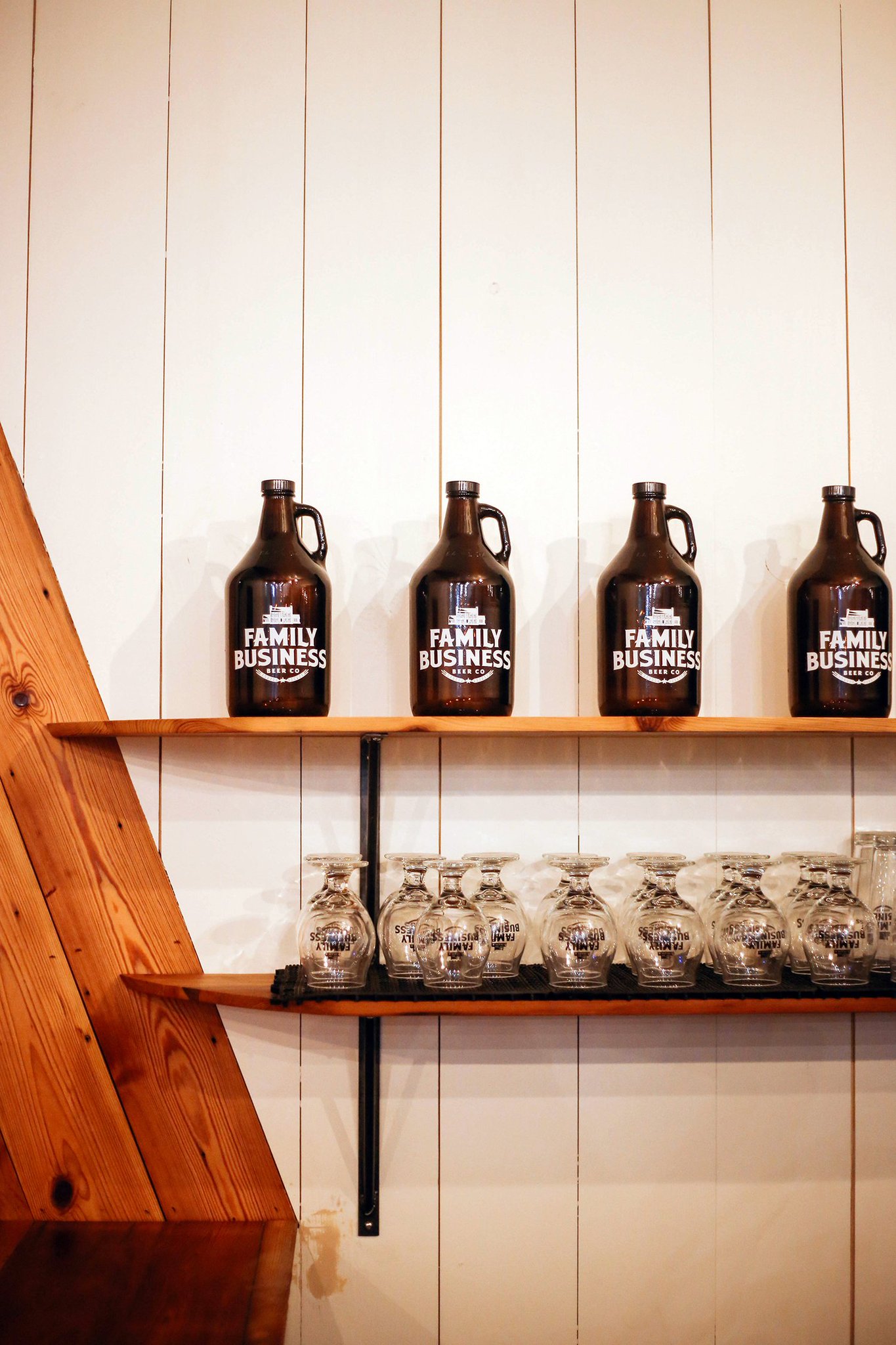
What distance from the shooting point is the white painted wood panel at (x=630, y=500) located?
1603 millimetres

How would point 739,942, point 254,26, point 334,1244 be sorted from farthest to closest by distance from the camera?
point 254,26
point 334,1244
point 739,942

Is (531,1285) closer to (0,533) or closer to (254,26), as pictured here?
(0,533)

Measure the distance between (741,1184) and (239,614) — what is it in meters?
1.22

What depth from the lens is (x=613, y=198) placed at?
5.55 ft

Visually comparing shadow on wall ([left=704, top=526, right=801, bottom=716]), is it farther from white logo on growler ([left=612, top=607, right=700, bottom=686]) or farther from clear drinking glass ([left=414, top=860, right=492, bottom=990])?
clear drinking glass ([left=414, top=860, right=492, bottom=990])

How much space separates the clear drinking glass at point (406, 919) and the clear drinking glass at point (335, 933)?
29 millimetres

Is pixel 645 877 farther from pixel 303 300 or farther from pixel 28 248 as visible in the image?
pixel 28 248

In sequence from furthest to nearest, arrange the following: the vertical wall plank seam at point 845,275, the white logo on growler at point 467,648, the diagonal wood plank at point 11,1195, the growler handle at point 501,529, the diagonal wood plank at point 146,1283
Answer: the vertical wall plank seam at point 845,275 < the diagonal wood plank at point 11,1195 < the growler handle at point 501,529 < the white logo on growler at point 467,648 < the diagonal wood plank at point 146,1283

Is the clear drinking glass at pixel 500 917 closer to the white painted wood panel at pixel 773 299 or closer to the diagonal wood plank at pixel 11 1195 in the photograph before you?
the white painted wood panel at pixel 773 299

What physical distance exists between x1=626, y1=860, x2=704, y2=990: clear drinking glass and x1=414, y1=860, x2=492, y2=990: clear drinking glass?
22 centimetres

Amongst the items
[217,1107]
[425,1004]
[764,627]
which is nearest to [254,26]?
[764,627]

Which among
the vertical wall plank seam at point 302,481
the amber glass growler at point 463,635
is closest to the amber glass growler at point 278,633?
the amber glass growler at point 463,635

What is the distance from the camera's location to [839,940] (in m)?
1.41

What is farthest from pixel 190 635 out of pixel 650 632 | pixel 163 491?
pixel 650 632
